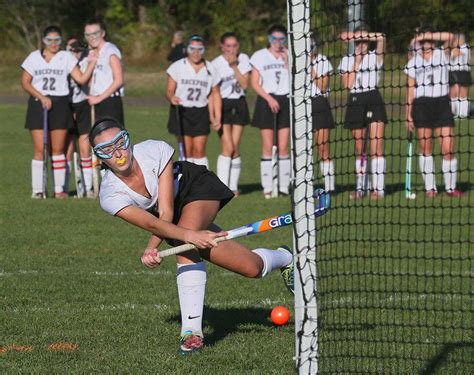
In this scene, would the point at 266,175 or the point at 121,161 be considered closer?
the point at 121,161

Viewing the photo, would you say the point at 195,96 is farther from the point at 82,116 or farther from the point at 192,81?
the point at 82,116

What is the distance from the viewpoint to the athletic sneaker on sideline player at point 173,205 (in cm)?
637

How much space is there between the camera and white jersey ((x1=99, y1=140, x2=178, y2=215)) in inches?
255

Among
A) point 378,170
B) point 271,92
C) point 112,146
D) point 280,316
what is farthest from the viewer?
point 271,92

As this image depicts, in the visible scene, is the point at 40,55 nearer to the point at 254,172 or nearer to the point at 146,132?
the point at 254,172

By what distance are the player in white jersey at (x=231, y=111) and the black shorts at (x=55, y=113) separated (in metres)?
2.08

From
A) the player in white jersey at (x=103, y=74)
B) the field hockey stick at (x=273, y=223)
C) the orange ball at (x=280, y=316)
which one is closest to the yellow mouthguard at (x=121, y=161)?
the field hockey stick at (x=273, y=223)

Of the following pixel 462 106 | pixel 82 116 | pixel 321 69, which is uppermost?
pixel 321 69

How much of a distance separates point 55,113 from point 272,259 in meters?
7.32

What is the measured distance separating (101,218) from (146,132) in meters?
11.9

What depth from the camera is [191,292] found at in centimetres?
671

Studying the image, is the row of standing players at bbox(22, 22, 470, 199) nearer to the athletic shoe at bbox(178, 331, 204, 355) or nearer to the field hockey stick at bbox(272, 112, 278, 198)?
the field hockey stick at bbox(272, 112, 278, 198)

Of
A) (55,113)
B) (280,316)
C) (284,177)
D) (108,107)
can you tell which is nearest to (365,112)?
(284,177)

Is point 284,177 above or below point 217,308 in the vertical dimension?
below
